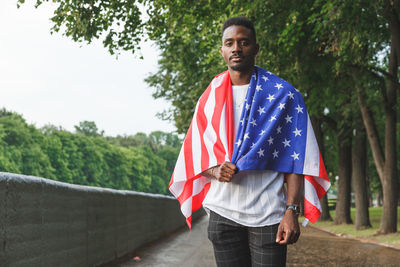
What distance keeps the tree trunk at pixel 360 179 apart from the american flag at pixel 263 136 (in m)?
18.9

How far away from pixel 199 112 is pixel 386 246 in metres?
13.0

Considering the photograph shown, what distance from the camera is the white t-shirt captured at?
2676mm

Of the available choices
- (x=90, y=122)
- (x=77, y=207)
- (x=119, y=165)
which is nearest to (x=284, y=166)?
(x=77, y=207)

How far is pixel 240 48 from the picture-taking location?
9.52 ft

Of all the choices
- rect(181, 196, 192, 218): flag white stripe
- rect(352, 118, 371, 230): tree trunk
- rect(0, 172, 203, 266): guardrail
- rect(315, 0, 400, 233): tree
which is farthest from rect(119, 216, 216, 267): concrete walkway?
rect(352, 118, 371, 230): tree trunk

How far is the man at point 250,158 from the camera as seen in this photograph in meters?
2.67

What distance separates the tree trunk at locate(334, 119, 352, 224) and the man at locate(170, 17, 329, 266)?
21621 mm

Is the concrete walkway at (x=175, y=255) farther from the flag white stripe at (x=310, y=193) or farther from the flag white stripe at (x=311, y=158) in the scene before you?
the flag white stripe at (x=311, y=158)

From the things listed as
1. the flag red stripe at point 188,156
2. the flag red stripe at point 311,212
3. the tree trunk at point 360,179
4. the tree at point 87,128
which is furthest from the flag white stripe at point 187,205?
the tree at point 87,128

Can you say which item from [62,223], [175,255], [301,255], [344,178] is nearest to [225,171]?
[62,223]

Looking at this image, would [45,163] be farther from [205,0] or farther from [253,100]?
[253,100]

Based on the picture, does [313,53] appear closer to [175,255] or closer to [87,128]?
[175,255]

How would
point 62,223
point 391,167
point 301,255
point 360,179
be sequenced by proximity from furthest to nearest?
point 360,179
point 391,167
point 301,255
point 62,223

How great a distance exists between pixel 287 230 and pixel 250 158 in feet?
1.22
